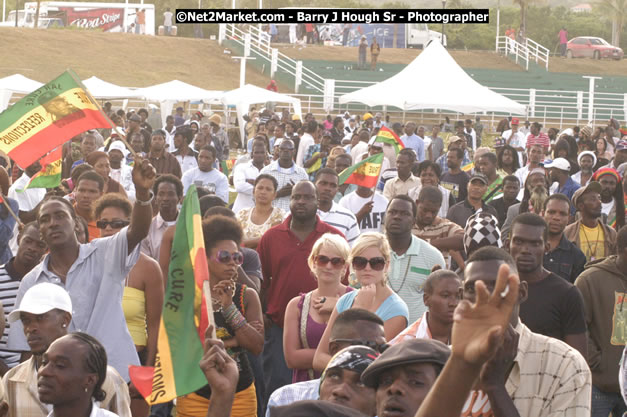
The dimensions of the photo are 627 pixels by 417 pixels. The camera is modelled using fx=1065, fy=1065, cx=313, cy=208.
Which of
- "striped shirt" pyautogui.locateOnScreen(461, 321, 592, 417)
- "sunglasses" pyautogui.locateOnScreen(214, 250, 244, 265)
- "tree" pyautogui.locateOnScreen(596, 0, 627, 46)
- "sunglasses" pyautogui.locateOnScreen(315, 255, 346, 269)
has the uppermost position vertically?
"tree" pyautogui.locateOnScreen(596, 0, 627, 46)

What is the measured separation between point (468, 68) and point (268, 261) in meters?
44.8

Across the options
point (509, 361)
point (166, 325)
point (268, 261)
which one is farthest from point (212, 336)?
point (268, 261)

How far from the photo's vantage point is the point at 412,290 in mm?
6875

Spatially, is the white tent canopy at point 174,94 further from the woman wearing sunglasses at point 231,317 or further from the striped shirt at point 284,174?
the woman wearing sunglasses at point 231,317

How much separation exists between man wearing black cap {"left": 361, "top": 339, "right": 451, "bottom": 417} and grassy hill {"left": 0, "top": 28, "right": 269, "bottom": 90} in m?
42.8

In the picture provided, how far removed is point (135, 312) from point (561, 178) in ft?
22.3

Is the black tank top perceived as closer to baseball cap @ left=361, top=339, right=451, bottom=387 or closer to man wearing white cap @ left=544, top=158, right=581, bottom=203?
baseball cap @ left=361, top=339, right=451, bottom=387

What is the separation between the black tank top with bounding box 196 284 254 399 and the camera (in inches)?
217

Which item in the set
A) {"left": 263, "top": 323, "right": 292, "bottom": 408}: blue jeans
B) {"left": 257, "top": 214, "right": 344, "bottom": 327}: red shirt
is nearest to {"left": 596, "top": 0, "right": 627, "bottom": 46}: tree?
{"left": 257, "top": 214, "right": 344, "bottom": 327}: red shirt

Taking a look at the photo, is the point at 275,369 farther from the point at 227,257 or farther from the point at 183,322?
the point at 183,322

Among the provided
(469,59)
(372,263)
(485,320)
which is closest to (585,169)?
(372,263)

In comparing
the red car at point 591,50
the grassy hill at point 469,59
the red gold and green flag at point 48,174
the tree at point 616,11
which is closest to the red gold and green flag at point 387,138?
the red gold and green flag at point 48,174

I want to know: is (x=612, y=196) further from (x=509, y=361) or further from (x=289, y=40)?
(x=289, y=40)

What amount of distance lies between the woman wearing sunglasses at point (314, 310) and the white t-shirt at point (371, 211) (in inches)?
149
